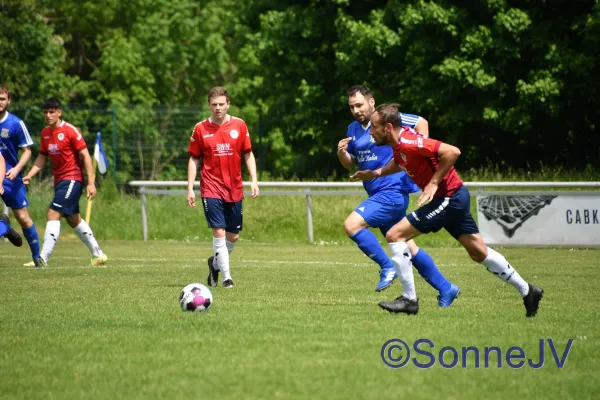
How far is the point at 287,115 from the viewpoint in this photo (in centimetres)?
3625

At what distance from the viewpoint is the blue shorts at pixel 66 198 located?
14.6 meters

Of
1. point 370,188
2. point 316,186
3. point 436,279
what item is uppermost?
point 370,188

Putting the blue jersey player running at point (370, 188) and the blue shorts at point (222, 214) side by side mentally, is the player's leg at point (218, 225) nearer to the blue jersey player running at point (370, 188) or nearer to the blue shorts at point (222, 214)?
the blue shorts at point (222, 214)

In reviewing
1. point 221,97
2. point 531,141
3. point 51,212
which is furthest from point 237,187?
point 531,141

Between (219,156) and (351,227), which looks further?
(219,156)

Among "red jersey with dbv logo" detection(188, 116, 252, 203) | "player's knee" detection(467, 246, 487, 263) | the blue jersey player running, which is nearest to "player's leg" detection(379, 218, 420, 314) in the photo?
"player's knee" detection(467, 246, 487, 263)

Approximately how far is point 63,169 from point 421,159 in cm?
702

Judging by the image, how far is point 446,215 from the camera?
9.03 meters

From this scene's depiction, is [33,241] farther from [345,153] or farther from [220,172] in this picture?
[345,153]

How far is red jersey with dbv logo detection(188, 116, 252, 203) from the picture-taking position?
1204 centimetres

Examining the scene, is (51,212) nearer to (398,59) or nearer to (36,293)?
(36,293)

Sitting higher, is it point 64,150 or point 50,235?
point 64,150

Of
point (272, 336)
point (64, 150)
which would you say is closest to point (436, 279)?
point (272, 336)

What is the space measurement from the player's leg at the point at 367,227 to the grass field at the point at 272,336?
0.25 metres
